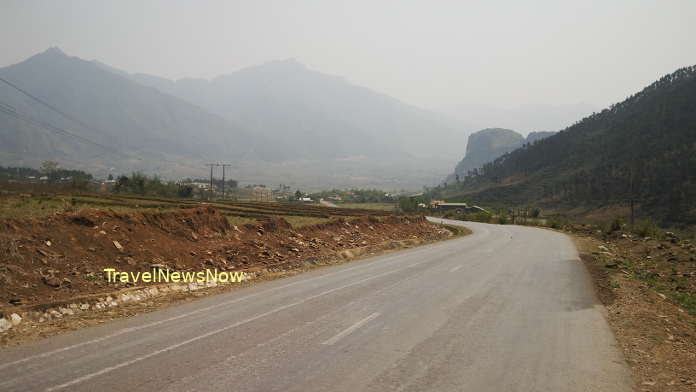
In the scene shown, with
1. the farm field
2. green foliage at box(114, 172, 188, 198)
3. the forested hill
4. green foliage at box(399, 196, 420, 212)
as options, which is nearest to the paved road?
the farm field

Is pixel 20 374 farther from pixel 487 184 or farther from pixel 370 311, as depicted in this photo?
pixel 487 184

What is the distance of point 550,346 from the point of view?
27.1ft

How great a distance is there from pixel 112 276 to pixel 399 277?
8.90 meters

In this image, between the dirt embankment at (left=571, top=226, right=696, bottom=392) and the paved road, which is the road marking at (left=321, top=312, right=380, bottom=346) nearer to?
the paved road

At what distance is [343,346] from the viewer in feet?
25.7

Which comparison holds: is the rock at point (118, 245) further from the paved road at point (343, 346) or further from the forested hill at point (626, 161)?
the forested hill at point (626, 161)

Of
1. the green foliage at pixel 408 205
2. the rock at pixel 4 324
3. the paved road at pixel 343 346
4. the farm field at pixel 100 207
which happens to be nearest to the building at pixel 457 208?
the green foliage at pixel 408 205

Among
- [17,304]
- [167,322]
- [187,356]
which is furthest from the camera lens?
[17,304]

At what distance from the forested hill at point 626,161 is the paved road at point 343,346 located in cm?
6037

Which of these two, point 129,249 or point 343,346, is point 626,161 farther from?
point 343,346

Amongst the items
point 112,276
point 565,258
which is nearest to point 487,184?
point 565,258

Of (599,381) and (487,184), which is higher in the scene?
(487,184)

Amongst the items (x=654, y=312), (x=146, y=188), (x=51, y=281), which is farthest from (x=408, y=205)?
(x=51, y=281)

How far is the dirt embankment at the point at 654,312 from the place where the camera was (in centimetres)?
746
